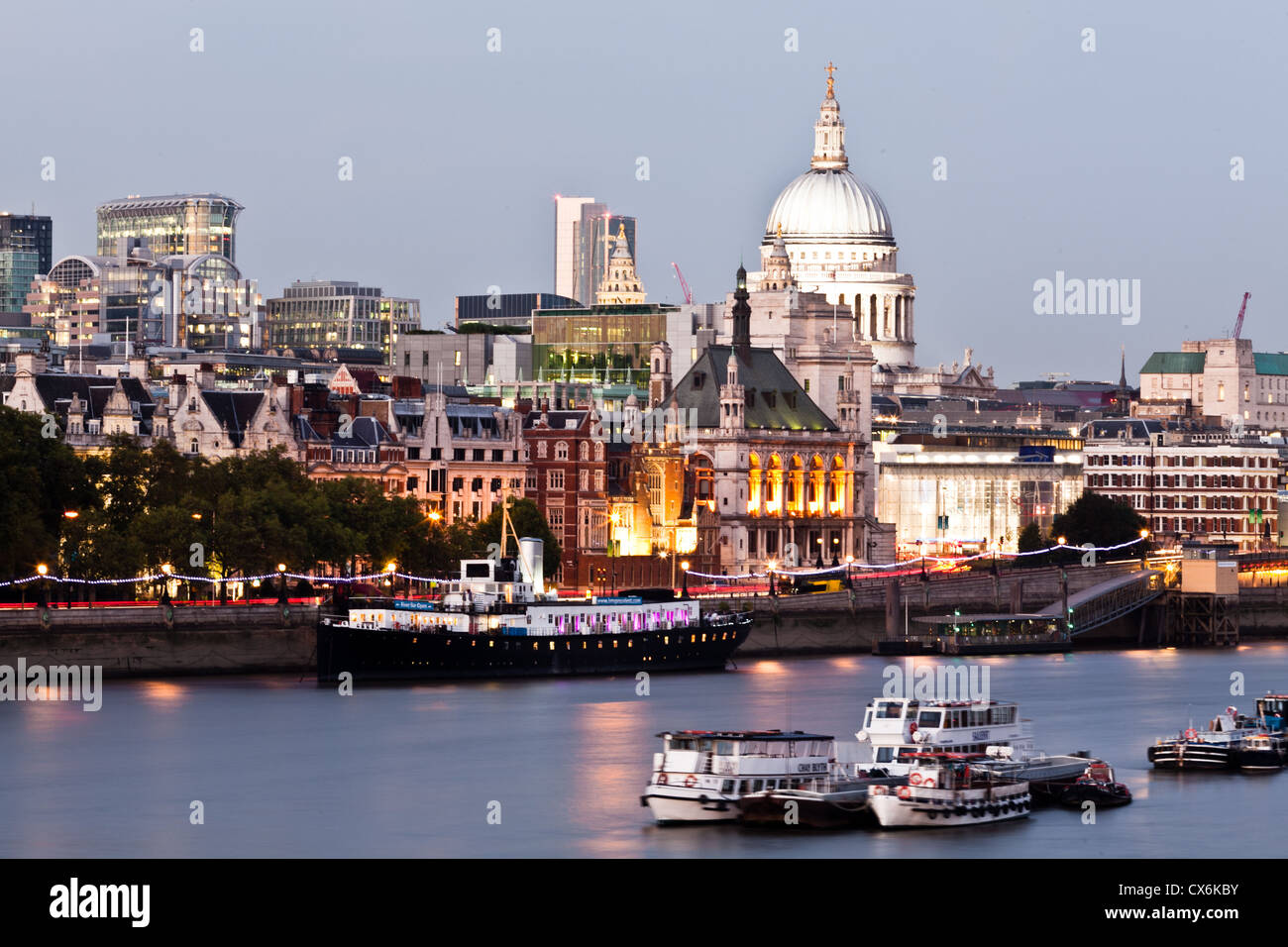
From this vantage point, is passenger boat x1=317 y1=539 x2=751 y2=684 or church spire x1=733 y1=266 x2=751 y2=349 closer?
passenger boat x1=317 y1=539 x2=751 y2=684

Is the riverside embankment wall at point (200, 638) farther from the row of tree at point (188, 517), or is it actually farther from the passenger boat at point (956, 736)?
the passenger boat at point (956, 736)

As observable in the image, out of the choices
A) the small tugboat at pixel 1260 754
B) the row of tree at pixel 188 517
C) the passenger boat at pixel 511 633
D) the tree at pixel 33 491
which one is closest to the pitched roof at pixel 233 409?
the row of tree at pixel 188 517

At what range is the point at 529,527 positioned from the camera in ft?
436

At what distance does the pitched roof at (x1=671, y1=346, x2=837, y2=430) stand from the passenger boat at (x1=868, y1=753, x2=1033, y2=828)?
85333mm

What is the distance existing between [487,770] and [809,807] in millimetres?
11900

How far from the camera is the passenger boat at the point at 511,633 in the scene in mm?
103688

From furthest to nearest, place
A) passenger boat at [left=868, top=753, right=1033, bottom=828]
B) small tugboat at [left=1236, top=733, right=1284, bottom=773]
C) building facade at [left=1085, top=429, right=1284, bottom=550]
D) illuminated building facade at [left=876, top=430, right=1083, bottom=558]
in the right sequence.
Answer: illuminated building facade at [left=876, top=430, right=1083, bottom=558]
building facade at [left=1085, top=429, right=1284, bottom=550]
small tugboat at [left=1236, top=733, right=1284, bottom=773]
passenger boat at [left=868, top=753, right=1033, bottom=828]

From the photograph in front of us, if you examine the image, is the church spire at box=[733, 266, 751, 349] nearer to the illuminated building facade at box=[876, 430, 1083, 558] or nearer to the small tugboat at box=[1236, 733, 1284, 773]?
the illuminated building facade at box=[876, 430, 1083, 558]

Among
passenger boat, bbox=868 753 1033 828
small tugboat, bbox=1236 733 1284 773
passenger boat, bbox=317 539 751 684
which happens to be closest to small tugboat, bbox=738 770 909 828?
passenger boat, bbox=868 753 1033 828

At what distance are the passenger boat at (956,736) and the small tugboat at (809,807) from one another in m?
2.72

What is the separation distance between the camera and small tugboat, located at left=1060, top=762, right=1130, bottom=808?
73.7 meters

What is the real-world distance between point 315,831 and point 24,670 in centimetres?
3289

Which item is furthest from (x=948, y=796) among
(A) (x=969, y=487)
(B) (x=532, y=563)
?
(A) (x=969, y=487)
